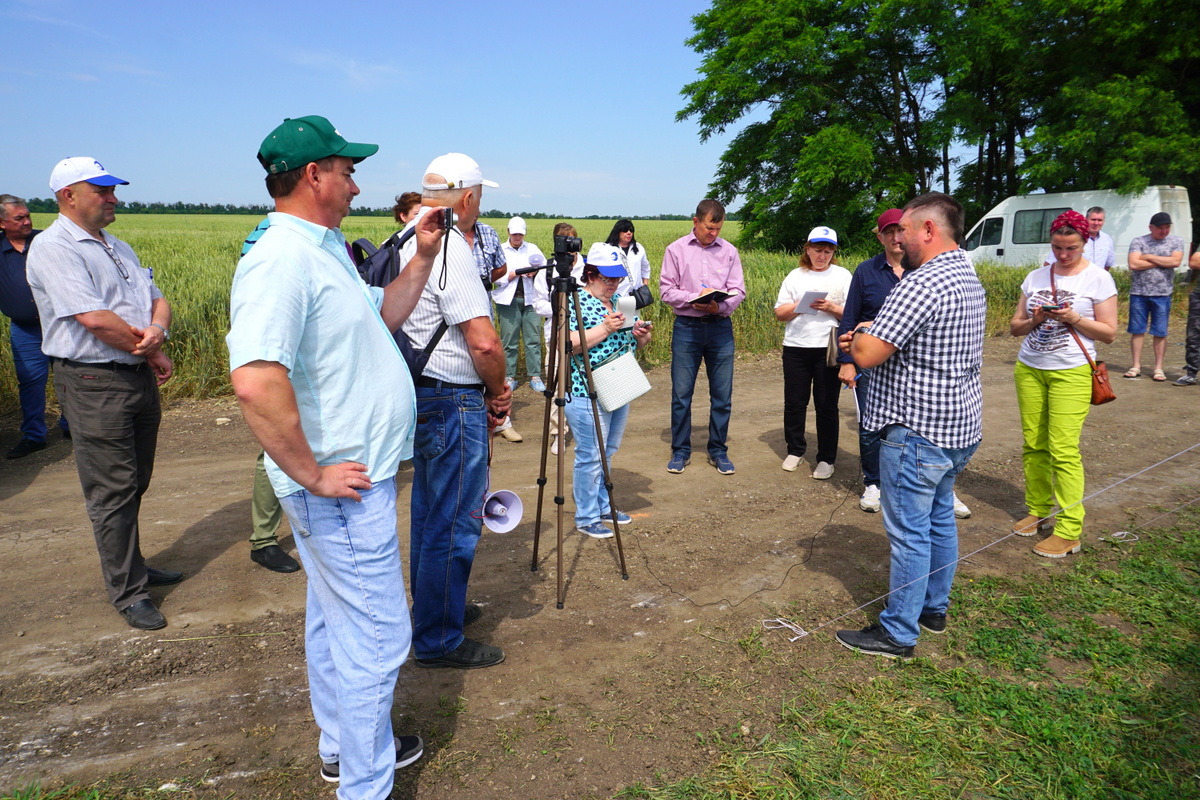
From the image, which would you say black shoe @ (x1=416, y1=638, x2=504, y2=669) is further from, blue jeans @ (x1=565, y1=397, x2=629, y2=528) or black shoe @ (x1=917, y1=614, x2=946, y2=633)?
black shoe @ (x1=917, y1=614, x2=946, y2=633)

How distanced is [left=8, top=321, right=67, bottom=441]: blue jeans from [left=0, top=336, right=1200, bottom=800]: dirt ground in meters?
0.32

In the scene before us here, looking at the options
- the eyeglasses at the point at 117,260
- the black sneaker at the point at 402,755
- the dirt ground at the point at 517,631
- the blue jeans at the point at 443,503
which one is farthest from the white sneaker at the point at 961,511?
the eyeglasses at the point at 117,260

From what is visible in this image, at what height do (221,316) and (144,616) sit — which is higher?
(221,316)

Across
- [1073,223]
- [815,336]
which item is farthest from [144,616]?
[1073,223]

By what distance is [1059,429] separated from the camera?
4.52 metres

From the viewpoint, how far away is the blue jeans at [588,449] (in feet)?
14.8

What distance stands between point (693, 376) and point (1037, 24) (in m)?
20.8

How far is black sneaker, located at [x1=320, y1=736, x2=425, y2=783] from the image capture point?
8.43 ft

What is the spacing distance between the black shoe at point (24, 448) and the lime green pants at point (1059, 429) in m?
7.67

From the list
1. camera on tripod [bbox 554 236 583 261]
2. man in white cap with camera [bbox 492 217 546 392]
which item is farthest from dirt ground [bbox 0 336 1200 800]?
man in white cap with camera [bbox 492 217 546 392]

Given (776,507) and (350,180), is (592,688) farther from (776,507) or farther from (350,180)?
(776,507)

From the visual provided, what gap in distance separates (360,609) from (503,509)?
1.36 metres

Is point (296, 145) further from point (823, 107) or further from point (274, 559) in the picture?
point (823, 107)

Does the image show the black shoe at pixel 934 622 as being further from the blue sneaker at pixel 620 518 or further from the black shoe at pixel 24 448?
the black shoe at pixel 24 448
